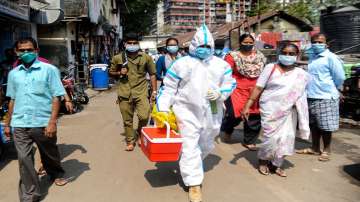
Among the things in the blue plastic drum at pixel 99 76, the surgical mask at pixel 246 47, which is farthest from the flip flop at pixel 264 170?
the blue plastic drum at pixel 99 76

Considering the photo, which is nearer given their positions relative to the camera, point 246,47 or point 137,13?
point 246,47

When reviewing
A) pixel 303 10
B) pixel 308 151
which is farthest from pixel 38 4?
pixel 303 10

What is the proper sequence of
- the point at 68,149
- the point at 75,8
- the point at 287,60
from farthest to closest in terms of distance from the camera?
the point at 75,8 < the point at 68,149 < the point at 287,60

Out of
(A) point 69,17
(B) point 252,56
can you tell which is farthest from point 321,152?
(A) point 69,17

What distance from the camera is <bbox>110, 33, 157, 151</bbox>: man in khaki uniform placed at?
6.08m

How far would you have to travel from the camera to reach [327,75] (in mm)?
5699

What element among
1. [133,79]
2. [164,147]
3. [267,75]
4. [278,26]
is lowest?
[164,147]

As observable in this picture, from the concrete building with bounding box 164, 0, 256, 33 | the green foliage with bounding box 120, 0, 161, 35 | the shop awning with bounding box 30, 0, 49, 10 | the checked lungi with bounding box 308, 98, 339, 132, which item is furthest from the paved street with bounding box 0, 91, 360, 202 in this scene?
the concrete building with bounding box 164, 0, 256, 33

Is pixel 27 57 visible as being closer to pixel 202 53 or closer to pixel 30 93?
pixel 30 93

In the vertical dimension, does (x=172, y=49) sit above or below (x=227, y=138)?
above

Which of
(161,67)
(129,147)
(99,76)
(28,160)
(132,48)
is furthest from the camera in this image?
(99,76)

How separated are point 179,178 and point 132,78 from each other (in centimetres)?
188

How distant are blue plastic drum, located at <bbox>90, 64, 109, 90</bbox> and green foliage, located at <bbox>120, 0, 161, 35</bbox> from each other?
22.2 m

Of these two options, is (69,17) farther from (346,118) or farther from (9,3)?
(346,118)
